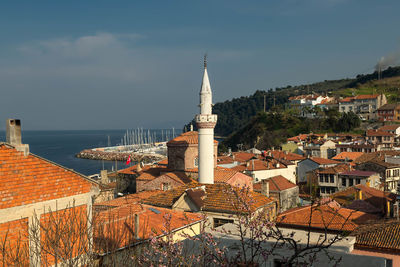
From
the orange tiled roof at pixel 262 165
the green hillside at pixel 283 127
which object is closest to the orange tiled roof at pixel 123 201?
the orange tiled roof at pixel 262 165

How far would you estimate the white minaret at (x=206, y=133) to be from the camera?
2458 centimetres

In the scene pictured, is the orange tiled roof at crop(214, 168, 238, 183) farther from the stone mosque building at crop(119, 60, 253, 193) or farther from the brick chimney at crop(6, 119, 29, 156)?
the brick chimney at crop(6, 119, 29, 156)

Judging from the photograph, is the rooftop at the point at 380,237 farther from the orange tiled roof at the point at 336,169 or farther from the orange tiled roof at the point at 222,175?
the orange tiled roof at the point at 336,169

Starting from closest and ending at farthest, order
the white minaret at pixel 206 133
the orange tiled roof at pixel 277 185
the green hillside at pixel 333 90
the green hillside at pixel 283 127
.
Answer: the white minaret at pixel 206 133 < the orange tiled roof at pixel 277 185 < the green hillside at pixel 283 127 < the green hillside at pixel 333 90

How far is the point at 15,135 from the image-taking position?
29.9 ft

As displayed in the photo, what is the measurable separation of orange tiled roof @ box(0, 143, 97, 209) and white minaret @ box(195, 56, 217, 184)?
15.3 m

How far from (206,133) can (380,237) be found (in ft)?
46.4

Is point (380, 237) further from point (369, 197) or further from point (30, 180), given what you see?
point (369, 197)

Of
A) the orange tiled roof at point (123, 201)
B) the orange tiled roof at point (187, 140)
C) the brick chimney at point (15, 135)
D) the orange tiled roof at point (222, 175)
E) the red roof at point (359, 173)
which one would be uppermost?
the brick chimney at point (15, 135)

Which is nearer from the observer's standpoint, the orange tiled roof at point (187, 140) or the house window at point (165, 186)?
the house window at point (165, 186)

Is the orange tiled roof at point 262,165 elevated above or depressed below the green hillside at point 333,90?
below

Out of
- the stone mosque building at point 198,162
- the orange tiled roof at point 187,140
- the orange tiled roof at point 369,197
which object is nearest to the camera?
the orange tiled roof at point 369,197

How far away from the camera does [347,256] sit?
8078 millimetres

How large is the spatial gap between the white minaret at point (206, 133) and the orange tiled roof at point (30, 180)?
15297 millimetres
